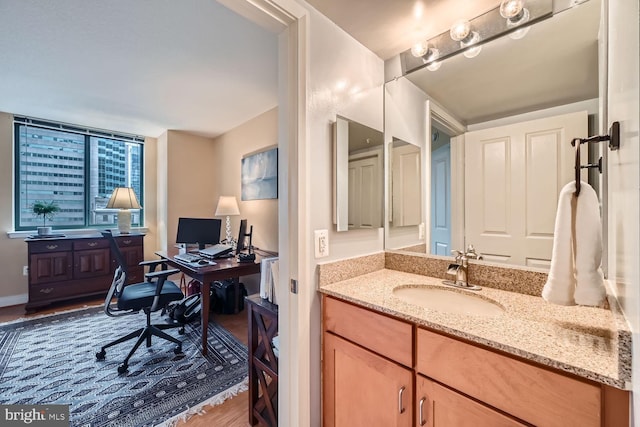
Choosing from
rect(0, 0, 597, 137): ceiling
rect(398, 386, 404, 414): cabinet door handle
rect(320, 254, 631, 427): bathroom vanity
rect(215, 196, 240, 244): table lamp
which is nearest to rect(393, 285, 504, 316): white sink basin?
rect(320, 254, 631, 427): bathroom vanity

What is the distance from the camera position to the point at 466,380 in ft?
2.42

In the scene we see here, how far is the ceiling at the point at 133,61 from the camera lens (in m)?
1.55

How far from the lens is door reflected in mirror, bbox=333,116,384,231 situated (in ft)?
4.12

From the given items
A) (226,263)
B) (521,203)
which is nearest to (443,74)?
(521,203)

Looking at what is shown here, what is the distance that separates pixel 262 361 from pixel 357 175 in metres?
1.10

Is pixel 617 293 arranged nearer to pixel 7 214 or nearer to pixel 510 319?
pixel 510 319

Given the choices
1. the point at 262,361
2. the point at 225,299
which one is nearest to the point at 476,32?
the point at 262,361

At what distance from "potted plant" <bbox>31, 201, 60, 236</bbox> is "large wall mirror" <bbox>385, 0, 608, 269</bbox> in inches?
160

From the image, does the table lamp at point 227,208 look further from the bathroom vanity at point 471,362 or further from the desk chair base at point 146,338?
the bathroom vanity at point 471,362

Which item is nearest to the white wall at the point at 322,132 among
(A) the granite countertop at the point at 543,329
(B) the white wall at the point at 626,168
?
(A) the granite countertop at the point at 543,329

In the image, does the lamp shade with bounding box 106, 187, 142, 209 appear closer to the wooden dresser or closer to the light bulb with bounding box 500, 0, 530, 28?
the wooden dresser

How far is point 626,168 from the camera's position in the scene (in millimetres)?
574

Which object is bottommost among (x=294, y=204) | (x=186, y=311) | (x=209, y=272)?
(x=186, y=311)

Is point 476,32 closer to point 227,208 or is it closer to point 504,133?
point 504,133
